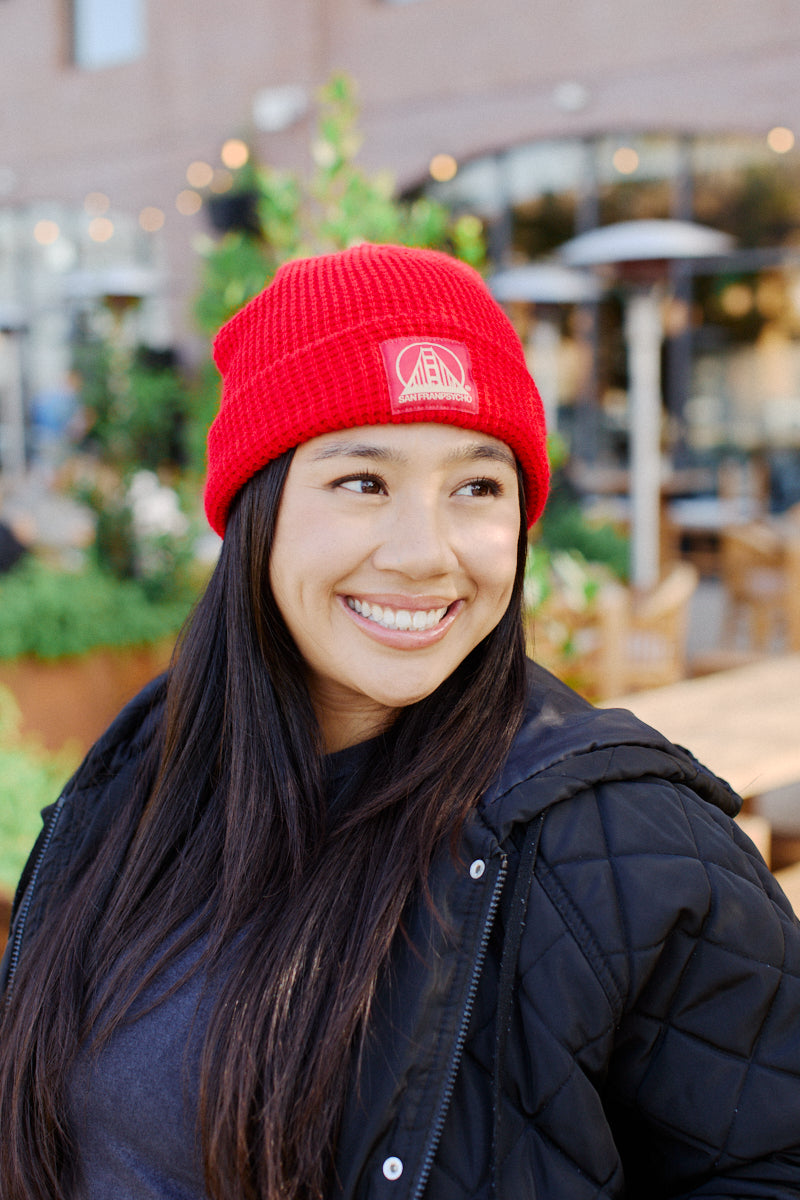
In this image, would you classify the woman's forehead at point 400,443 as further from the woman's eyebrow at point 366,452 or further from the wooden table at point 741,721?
the wooden table at point 741,721

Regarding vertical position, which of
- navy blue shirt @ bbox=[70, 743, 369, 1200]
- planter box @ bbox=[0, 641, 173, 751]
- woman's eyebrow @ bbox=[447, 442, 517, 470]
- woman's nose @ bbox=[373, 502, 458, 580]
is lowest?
planter box @ bbox=[0, 641, 173, 751]

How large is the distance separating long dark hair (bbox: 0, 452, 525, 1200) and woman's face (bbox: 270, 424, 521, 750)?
7 cm

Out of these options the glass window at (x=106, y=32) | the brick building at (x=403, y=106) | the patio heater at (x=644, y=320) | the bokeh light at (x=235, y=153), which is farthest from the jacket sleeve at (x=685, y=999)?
the glass window at (x=106, y=32)

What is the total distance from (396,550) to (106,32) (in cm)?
1370

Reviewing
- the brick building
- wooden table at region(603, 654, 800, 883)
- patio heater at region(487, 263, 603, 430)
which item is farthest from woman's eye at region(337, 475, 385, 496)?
the brick building

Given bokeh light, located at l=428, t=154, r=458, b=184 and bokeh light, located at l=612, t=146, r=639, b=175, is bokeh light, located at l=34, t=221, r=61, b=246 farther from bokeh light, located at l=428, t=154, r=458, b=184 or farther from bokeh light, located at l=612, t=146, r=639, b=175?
bokeh light, located at l=612, t=146, r=639, b=175

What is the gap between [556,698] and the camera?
141 centimetres

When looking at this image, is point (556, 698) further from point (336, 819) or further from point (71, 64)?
point (71, 64)

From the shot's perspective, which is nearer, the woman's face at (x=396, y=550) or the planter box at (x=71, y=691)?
the woman's face at (x=396, y=550)

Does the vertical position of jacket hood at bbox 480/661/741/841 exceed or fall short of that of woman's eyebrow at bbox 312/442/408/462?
it falls short

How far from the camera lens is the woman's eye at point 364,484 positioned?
1.28 meters

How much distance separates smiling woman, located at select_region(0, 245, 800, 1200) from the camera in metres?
1.12

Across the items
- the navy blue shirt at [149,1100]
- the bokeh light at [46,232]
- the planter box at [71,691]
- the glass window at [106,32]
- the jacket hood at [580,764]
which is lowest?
the planter box at [71,691]

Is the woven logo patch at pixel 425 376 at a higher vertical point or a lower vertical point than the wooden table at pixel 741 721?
higher
